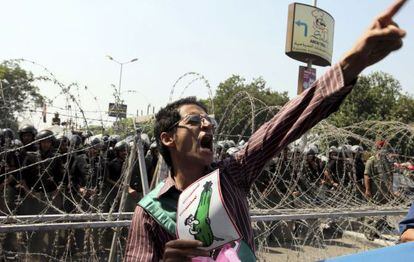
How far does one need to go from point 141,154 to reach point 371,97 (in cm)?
3466

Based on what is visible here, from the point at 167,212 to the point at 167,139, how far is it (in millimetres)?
454

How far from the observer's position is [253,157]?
165cm

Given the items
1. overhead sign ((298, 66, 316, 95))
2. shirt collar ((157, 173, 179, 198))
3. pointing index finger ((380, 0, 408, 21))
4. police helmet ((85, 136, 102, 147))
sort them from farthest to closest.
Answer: overhead sign ((298, 66, 316, 95)) < police helmet ((85, 136, 102, 147)) < shirt collar ((157, 173, 179, 198)) < pointing index finger ((380, 0, 408, 21))

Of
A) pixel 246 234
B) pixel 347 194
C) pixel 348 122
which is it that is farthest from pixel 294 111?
pixel 348 122

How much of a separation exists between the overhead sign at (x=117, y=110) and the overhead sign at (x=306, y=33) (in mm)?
14769

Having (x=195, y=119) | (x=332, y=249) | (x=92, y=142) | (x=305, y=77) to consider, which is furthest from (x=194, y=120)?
(x=305, y=77)

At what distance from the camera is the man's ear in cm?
191

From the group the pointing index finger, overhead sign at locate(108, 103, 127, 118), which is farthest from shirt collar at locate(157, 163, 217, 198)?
overhead sign at locate(108, 103, 127, 118)

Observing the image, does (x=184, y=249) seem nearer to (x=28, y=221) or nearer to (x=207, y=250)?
(x=207, y=250)

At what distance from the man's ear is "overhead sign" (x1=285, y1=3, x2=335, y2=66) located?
54.3 ft

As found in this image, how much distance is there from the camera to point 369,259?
1694mm

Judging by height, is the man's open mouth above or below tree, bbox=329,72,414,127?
below

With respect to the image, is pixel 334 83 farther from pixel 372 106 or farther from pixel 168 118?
pixel 372 106

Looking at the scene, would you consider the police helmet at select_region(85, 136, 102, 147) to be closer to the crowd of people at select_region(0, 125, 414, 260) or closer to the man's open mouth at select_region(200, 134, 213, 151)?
the crowd of people at select_region(0, 125, 414, 260)
